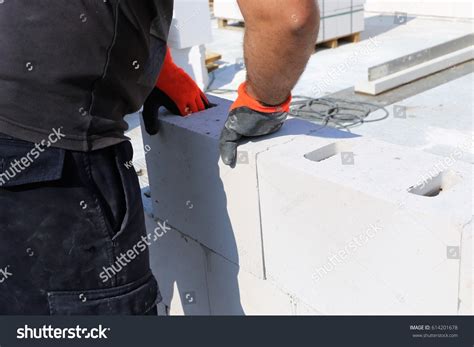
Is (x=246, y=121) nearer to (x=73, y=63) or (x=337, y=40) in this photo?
(x=73, y=63)

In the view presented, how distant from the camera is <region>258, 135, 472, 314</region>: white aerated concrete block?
1323 millimetres

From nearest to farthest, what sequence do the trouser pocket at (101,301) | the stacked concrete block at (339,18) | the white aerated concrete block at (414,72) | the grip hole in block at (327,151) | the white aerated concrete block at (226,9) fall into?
the trouser pocket at (101,301), the grip hole in block at (327,151), the white aerated concrete block at (414,72), the stacked concrete block at (339,18), the white aerated concrete block at (226,9)

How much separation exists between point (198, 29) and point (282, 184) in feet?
14.7

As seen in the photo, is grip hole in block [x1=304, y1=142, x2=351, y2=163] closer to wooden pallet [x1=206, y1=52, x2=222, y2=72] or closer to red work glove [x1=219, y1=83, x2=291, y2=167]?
red work glove [x1=219, y1=83, x2=291, y2=167]

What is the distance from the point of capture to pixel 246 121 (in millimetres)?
1697

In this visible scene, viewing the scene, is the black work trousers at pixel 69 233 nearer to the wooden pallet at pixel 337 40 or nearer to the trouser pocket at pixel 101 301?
the trouser pocket at pixel 101 301

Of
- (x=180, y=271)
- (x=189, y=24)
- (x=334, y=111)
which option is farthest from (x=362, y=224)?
(x=189, y=24)

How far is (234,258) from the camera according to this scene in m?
2.01

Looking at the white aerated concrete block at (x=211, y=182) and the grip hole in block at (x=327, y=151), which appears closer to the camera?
the grip hole in block at (x=327, y=151)

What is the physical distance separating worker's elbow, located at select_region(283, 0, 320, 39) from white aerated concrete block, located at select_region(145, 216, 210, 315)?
108cm

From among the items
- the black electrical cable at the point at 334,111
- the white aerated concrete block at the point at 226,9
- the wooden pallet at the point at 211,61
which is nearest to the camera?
the black electrical cable at the point at 334,111

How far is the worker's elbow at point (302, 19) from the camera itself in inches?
52.2

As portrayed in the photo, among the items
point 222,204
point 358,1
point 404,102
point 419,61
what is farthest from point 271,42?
point 358,1

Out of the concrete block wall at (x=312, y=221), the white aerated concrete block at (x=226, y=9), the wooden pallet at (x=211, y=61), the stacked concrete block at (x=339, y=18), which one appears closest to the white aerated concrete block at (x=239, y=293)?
the concrete block wall at (x=312, y=221)
